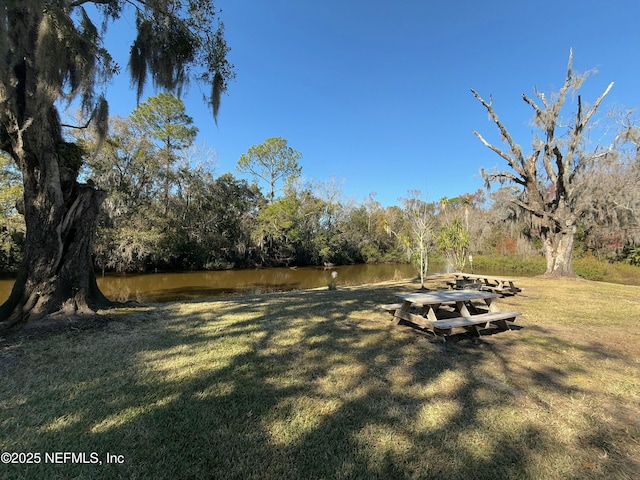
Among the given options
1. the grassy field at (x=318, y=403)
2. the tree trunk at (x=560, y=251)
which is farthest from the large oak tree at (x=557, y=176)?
the grassy field at (x=318, y=403)

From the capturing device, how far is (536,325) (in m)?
5.02

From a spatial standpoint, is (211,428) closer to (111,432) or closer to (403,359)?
(111,432)

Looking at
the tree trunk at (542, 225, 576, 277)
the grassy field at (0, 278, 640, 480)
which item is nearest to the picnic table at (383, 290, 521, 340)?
the grassy field at (0, 278, 640, 480)

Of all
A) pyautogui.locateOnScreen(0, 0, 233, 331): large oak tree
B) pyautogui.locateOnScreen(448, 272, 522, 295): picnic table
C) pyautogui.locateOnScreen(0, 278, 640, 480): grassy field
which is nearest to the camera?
pyautogui.locateOnScreen(0, 278, 640, 480): grassy field

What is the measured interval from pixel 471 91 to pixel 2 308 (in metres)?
14.7

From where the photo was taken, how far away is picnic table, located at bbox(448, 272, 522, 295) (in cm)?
808

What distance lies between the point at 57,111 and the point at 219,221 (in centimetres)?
1982

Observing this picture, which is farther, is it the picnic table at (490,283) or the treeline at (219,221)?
the treeline at (219,221)

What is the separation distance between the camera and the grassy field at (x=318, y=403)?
6.16 ft

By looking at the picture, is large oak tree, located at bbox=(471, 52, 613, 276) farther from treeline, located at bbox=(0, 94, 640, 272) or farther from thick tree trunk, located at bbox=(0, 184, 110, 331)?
thick tree trunk, located at bbox=(0, 184, 110, 331)

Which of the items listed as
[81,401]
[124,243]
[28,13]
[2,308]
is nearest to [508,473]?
[81,401]

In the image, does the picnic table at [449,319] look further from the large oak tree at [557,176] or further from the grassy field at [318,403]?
the large oak tree at [557,176]

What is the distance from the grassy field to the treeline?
7469 millimetres

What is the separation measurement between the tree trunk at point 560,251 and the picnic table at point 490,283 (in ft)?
13.9
